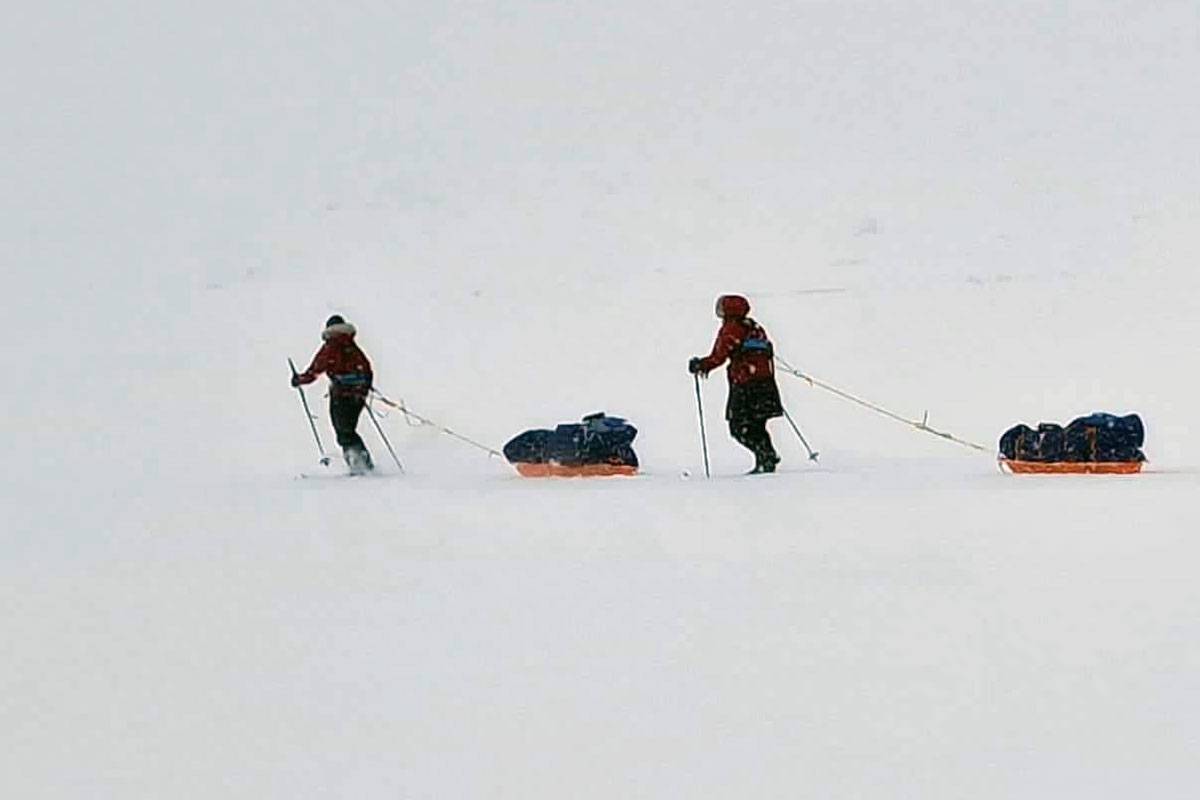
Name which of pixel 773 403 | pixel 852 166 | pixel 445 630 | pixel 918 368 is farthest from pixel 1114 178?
pixel 445 630

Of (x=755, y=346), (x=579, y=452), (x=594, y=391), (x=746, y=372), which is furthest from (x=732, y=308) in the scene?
(x=594, y=391)

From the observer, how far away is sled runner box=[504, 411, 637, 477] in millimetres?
13148

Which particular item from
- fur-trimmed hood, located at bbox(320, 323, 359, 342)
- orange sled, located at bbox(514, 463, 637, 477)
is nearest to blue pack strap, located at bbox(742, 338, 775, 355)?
orange sled, located at bbox(514, 463, 637, 477)

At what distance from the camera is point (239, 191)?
1448 inches

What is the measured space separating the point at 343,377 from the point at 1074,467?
5.72 metres

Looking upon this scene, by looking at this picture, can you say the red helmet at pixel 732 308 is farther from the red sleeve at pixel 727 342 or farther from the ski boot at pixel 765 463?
the ski boot at pixel 765 463

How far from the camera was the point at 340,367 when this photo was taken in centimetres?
1382

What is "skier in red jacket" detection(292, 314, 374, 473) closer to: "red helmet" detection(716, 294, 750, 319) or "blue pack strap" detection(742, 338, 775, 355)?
"red helmet" detection(716, 294, 750, 319)

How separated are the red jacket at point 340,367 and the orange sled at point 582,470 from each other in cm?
162

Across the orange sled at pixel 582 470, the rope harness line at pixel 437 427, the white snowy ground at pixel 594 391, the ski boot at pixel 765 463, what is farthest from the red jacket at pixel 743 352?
the rope harness line at pixel 437 427

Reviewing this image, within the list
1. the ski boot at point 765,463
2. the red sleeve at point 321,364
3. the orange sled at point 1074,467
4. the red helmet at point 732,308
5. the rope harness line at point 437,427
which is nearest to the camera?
the orange sled at point 1074,467

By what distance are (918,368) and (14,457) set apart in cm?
1062

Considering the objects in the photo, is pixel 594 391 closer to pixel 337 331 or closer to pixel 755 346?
pixel 337 331

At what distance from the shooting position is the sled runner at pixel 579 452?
13148 mm
